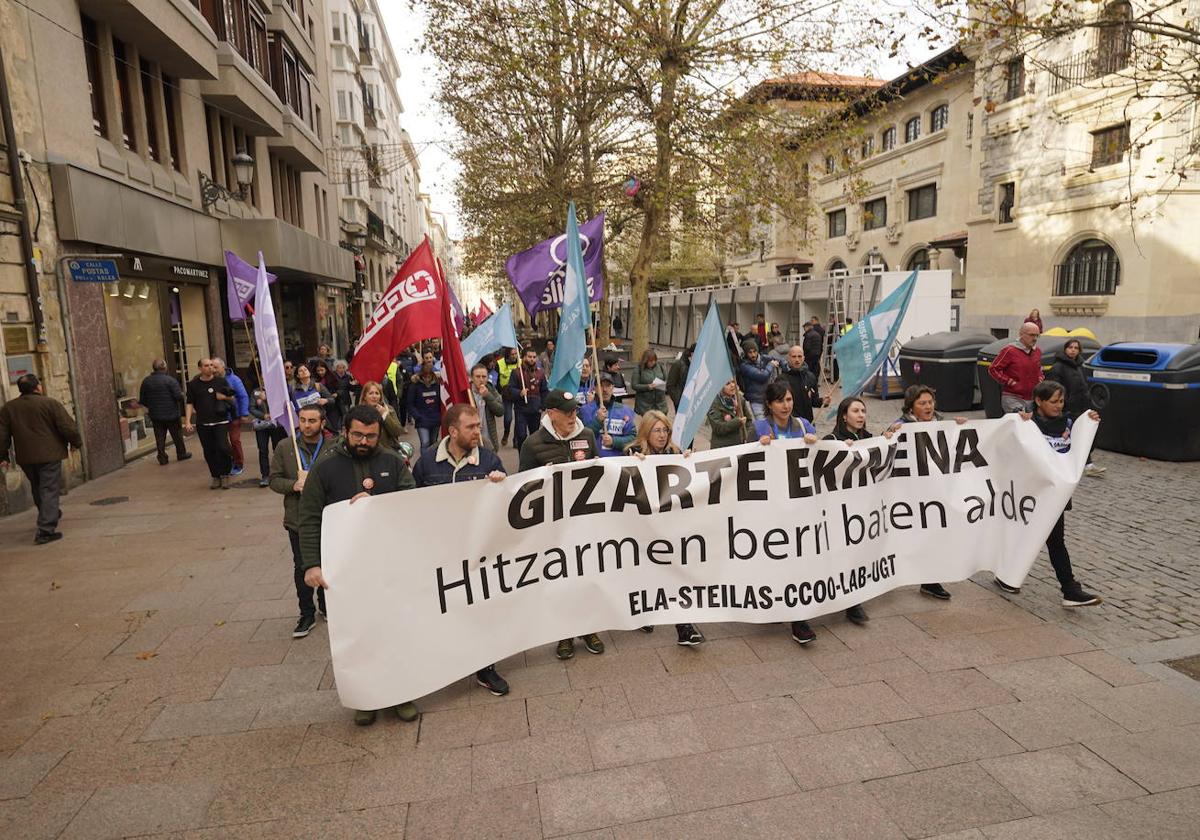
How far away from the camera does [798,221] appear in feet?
56.6

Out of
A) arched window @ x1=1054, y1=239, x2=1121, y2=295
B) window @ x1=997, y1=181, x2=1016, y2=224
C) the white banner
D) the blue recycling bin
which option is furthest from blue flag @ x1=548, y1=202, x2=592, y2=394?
window @ x1=997, y1=181, x2=1016, y2=224

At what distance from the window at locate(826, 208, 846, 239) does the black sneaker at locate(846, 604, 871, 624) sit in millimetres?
40612

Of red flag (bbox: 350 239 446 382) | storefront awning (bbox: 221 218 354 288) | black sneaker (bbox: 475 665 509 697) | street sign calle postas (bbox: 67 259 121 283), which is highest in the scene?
storefront awning (bbox: 221 218 354 288)

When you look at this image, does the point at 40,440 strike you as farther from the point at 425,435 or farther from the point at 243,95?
the point at 243,95

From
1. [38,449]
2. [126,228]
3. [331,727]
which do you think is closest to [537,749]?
[331,727]

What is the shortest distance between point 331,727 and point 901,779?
2.97 metres

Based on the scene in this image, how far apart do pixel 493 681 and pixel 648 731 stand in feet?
3.31

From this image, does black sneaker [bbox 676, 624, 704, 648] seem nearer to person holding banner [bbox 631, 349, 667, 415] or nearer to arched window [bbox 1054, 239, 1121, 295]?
person holding banner [bbox 631, 349, 667, 415]

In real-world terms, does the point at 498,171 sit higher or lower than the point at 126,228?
higher

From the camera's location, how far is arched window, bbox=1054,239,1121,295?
23695 millimetres

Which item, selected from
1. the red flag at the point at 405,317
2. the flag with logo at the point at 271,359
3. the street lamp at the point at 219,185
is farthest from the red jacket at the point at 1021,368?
the street lamp at the point at 219,185

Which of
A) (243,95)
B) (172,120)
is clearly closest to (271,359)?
(172,120)

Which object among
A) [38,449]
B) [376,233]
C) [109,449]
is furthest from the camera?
[376,233]

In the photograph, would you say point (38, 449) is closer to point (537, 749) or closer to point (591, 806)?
point (537, 749)
